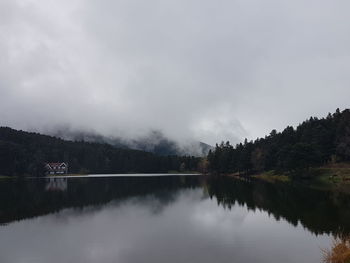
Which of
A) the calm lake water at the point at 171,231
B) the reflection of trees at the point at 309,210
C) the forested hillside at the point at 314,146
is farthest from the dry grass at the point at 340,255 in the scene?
the forested hillside at the point at 314,146

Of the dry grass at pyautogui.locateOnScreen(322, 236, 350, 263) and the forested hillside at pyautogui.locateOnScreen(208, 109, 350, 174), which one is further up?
the forested hillside at pyautogui.locateOnScreen(208, 109, 350, 174)

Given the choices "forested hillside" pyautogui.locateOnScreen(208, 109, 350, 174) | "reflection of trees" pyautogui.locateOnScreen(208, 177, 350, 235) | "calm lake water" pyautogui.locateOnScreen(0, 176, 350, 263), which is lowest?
"calm lake water" pyautogui.locateOnScreen(0, 176, 350, 263)

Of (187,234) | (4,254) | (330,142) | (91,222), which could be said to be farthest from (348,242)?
(330,142)

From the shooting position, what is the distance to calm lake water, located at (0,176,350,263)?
33062 millimetres

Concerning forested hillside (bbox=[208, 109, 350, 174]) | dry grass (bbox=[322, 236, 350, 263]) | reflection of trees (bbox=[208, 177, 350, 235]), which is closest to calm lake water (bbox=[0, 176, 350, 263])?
reflection of trees (bbox=[208, 177, 350, 235])

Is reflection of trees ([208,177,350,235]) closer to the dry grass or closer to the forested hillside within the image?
the dry grass

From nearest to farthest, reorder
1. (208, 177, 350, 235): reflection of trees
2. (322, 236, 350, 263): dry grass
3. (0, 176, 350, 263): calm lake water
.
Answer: (322, 236, 350, 263): dry grass → (0, 176, 350, 263): calm lake water → (208, 177, 350, 235): reflection of trees

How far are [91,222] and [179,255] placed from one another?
69.1 ft

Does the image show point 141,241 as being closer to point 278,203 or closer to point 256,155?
point 278,203

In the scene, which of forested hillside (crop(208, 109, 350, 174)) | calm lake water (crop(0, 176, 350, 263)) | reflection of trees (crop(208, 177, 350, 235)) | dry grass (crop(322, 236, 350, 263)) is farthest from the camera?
forested hillside (crop(208, 109, 350, 174))

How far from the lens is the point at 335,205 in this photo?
205 feet

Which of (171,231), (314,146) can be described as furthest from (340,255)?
(314,146)

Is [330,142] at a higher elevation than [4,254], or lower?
higher

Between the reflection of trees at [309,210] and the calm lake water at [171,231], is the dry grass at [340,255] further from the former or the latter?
the reflection of trees at [309,210]
